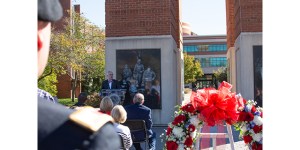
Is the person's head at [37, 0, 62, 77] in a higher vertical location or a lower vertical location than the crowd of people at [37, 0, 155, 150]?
higher

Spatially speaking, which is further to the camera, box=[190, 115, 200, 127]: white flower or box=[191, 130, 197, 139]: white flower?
box=[191, 130, 197, 139]: white flower

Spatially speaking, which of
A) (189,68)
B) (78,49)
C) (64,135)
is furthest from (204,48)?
(64,135)

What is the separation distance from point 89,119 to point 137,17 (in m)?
12.2

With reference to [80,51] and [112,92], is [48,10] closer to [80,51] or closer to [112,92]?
[112,92]

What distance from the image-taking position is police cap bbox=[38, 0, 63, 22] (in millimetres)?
1334

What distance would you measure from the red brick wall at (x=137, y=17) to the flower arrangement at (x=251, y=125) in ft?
26.3

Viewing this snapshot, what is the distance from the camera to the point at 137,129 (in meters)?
7.16

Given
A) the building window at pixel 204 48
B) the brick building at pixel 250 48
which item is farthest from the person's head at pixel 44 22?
the building window at pixel 204 48

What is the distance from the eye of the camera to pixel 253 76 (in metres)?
12.5

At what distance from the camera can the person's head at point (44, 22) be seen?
1333 millimetres

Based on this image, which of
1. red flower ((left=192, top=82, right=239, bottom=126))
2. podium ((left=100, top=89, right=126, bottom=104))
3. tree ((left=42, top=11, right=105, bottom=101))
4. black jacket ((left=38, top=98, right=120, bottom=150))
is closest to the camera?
black jacket ((left=38, top=98, right=120, bottom=150))

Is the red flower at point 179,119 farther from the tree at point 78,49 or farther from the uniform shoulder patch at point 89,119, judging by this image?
the tree at point 78,49

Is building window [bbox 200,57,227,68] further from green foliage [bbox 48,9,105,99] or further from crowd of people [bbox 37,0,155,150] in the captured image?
crowd of people [bbox 37,0,155,150]

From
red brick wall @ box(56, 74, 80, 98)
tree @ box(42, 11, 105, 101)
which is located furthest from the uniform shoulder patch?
red brick wall @ box(56, 74, 80, 98)
